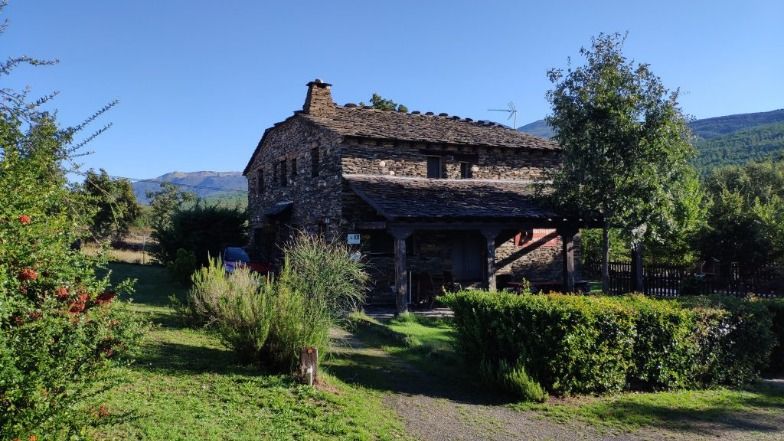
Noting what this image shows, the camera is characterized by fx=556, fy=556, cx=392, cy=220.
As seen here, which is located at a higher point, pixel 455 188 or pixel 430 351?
pixel 455 188

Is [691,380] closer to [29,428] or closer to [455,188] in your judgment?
[29,428]

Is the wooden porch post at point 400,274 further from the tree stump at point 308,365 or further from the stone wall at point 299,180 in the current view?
the tree stump at point 308,365

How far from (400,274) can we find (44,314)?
10.5 m

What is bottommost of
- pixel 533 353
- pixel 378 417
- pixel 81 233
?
pixel 378 417

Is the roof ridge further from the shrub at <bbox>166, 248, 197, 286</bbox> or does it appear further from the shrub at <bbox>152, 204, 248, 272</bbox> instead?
the shrub at <bbox>152, 204, 248, 272</bbox>

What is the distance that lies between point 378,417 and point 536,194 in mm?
11792

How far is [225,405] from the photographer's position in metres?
6.11

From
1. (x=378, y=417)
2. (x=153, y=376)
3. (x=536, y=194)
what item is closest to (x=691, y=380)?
(x=378, y=417)

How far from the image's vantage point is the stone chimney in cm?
1864

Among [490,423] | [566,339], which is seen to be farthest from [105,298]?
[566,339]

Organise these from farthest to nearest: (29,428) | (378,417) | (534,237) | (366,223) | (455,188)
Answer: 1. (534,237)
2. (455,188)
3. (366,223)
4. (378,417)
5. (29,428)

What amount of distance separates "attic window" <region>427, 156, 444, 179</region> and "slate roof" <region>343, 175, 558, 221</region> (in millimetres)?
385

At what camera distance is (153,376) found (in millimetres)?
6938

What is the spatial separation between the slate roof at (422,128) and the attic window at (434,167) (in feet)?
2.21
